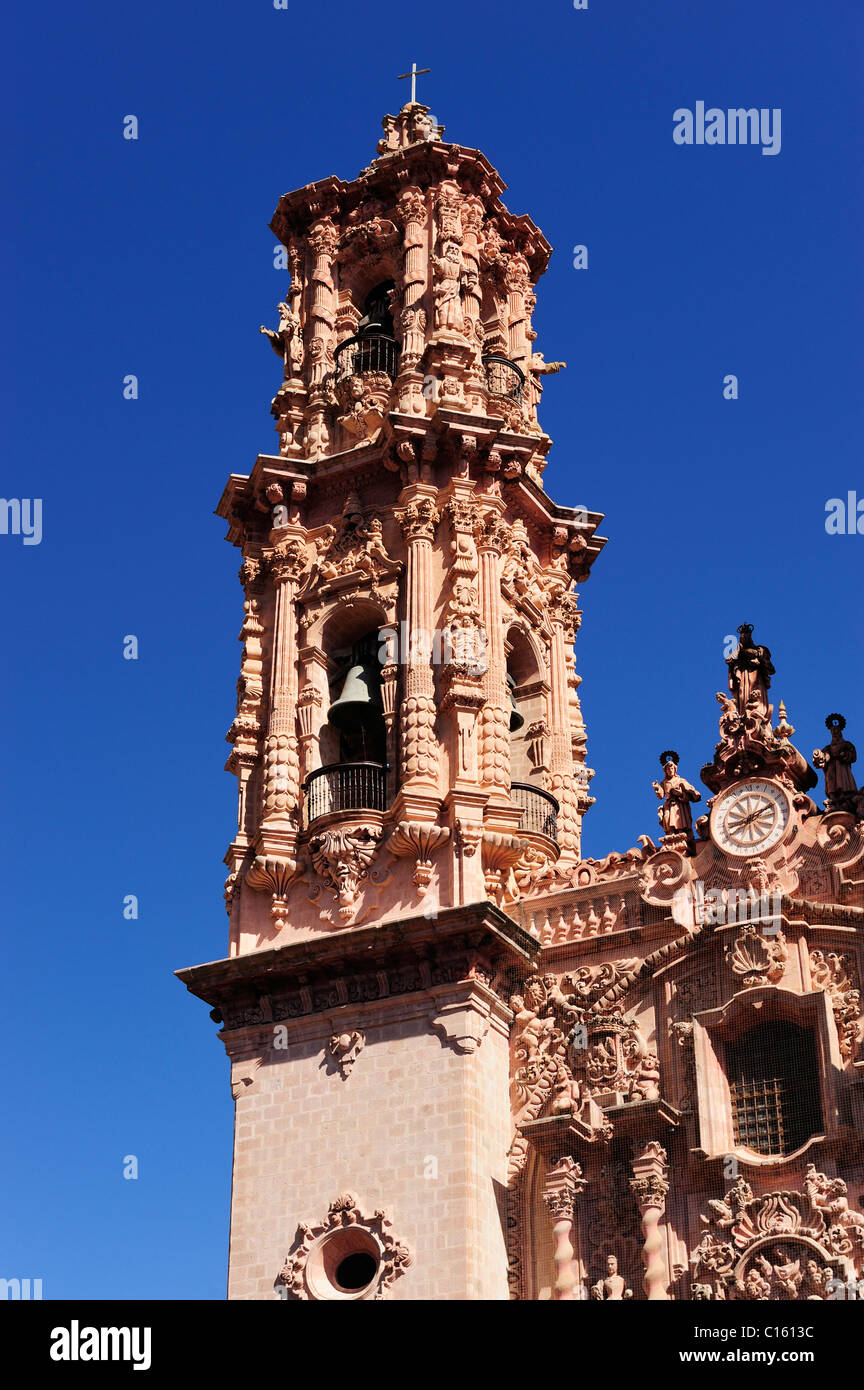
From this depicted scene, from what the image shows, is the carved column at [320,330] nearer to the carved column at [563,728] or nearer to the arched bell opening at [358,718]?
the arched bell opening at [358,718]

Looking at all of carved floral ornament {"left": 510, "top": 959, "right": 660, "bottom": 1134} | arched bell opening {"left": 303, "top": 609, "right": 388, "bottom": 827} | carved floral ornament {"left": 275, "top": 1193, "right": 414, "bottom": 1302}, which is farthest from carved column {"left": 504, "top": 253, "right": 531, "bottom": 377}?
carved floral ornament {"left": 275, "top": 1193, "right": 414, "bottom": 1302}

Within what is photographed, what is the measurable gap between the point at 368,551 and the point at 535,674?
3.44 metres

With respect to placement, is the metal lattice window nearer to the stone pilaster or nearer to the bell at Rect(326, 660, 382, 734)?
the stone pilaster

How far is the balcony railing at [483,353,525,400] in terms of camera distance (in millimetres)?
38000

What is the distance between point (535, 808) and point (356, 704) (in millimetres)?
3163

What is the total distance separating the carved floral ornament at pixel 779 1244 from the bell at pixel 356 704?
10010 mm

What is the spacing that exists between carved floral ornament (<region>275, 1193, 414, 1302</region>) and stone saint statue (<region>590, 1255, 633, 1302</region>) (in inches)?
98.4

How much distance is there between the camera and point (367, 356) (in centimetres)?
3838

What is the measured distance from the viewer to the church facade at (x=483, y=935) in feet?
93.2

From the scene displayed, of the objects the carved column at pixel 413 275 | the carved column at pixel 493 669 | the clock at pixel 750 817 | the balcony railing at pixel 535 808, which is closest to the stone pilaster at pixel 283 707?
the carved column at pixel 493 669

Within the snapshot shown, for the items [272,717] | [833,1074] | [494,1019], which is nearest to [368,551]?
[272,717]

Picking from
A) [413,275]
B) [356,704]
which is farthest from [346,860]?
[413,275]
